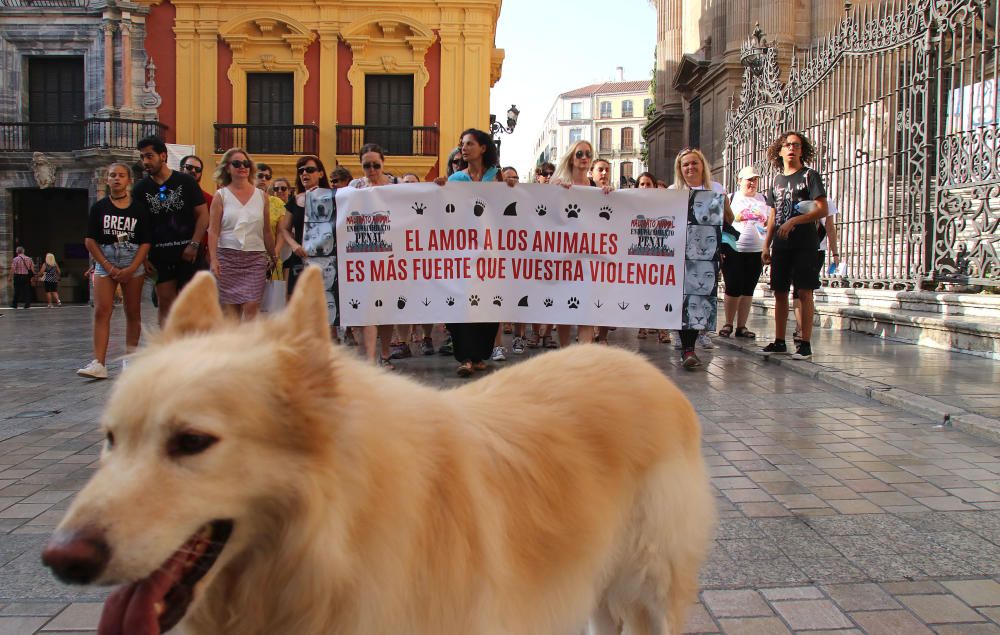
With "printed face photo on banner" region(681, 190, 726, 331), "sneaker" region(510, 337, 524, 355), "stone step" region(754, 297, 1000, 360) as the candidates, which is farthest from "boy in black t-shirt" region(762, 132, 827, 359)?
"sneaker" region(510, 337, 524, 355)

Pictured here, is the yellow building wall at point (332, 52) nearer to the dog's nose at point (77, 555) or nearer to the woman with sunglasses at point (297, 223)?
the woman with sunglasses at point (297, 223)

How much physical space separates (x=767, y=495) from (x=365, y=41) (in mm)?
28193

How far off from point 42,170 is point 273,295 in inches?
987

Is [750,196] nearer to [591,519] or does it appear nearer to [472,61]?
[591,519]

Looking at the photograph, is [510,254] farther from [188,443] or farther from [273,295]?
[188,443]

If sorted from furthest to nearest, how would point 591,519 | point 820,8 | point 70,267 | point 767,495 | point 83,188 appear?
1. point 70,267
2. point 83,188
3. point 820,8
4. point 767,495
5. point 591,519

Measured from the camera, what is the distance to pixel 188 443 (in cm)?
142

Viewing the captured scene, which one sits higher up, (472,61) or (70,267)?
(472,61)

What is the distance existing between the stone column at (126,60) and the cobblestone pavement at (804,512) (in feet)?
83.6

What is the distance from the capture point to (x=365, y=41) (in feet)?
94.9

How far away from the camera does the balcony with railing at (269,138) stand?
2861cm

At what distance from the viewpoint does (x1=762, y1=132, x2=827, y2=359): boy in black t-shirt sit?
8.05 metres

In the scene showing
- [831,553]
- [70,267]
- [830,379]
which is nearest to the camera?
[831,553]

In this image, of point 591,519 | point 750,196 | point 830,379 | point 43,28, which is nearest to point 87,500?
point 591,519
